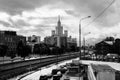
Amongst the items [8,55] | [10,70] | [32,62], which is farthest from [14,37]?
[10,70]

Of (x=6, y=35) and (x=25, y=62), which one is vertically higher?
(x=6, y=35)

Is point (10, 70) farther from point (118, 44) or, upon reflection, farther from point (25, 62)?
point (118, 44)

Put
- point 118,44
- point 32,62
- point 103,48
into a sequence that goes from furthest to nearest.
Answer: point 103,48 < point 118,44 < point 32,62

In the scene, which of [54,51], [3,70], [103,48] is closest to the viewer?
[3,70]

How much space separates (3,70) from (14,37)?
65301 millimetres

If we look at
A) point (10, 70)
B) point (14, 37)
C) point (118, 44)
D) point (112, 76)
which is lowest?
point (10, 70)

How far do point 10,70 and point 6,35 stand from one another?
5747 cm

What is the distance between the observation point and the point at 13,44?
347 ft

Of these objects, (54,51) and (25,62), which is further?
(54,51)

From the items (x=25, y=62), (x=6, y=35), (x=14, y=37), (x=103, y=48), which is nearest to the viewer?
(x=25, y=62)

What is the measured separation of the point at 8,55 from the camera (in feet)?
249

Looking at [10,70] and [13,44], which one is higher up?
[13,44]

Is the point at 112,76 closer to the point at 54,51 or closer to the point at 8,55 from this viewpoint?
the point at 8,55

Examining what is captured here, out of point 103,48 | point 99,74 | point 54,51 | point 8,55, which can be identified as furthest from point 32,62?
point 54,51
